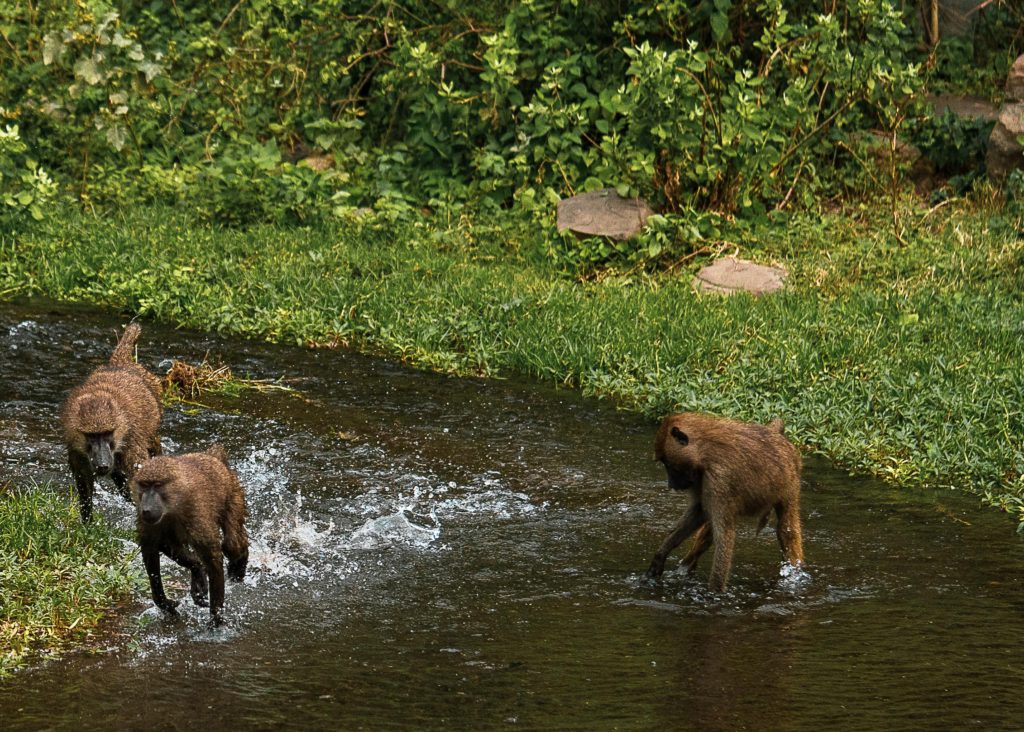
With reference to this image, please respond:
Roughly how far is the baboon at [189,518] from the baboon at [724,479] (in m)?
2.14

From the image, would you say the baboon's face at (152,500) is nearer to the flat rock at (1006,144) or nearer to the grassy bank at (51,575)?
the grassy bank at (51,575)

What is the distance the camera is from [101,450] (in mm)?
6961

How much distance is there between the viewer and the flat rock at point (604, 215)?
41.7 feet

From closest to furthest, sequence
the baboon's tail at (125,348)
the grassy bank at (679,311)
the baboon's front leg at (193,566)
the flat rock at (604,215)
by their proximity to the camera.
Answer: the baboon's front leg at (193,566) → the baboon's tail at (125,348) → the grassy bank at (679,311) → the flat rock at (604,215)

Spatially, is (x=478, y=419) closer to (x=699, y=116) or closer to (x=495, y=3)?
(x=699, y=116)

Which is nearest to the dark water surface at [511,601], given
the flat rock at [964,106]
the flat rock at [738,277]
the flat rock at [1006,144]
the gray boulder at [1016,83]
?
the flat rock at [738,277]

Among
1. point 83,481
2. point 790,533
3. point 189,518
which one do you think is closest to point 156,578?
point 189,518

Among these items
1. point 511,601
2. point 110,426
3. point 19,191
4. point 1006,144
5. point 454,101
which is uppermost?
point 454,101

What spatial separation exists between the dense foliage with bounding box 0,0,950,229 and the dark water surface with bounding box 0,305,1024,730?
13.5 feet

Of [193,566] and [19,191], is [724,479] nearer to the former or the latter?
[193,566]

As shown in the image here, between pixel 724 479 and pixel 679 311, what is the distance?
4471mm

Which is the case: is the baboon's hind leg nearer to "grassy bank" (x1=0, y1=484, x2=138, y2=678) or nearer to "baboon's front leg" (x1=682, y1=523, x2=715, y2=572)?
"grassy bank" (x1=0, y1=484, x2=138, y2=678)

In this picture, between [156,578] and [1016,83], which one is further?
[1016,83]

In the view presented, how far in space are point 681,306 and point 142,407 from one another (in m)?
5.07
